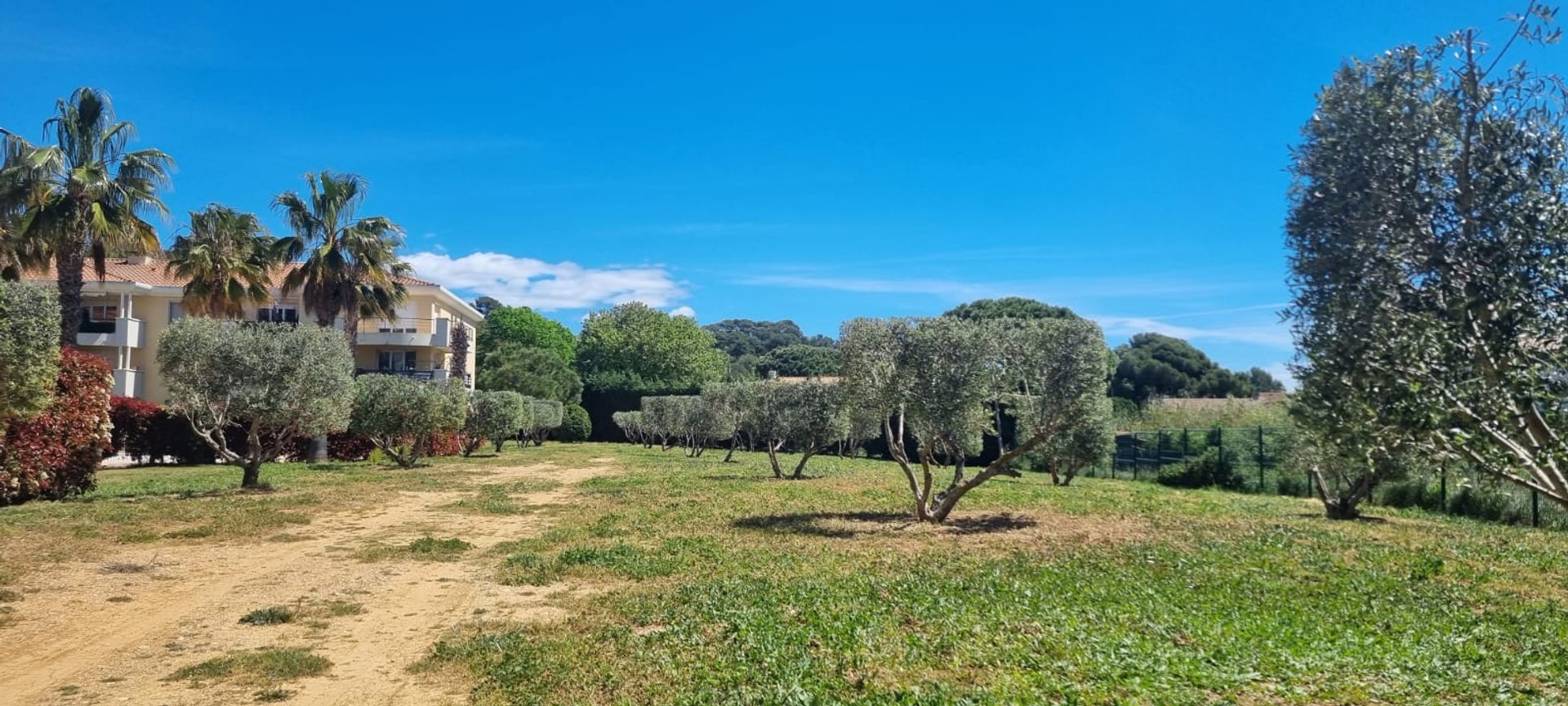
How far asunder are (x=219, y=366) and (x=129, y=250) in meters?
7.22

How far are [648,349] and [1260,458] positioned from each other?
169ft

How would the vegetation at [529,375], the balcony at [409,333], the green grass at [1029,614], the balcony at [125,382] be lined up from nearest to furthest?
1. the green grass at [1029,614]
2. the balcony at [125,382]
3. the balcony at [409,333]
4. the vegetation at [529,375]

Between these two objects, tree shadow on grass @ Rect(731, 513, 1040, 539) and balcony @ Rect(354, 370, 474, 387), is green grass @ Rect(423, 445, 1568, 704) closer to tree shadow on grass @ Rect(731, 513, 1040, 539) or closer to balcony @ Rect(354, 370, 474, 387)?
tree shadow on grass @ Rect(731, 513, 1040, 539)

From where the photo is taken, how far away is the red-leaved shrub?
50.2 feet

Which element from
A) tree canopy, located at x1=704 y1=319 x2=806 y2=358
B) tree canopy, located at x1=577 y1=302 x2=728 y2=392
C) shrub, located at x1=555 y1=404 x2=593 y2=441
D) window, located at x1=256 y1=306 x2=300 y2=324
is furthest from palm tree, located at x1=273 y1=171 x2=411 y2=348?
tree canopy, located at x1=704 y1=319 x2=806 y2=358

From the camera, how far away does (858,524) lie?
14.5 metres

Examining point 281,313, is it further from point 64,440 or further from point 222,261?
point 64,440

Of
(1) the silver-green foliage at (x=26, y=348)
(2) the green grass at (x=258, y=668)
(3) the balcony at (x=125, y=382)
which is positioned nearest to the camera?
(2) the green grass at (x=258, y=668)

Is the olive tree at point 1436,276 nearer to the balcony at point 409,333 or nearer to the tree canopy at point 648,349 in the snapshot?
the balcony at point 409,333

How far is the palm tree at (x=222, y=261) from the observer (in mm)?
25969

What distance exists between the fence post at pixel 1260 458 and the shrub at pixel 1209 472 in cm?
69

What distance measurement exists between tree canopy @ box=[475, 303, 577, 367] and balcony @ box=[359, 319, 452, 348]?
2873 cm

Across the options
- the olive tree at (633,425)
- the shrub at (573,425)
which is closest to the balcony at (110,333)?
the olive tree at (633,425)

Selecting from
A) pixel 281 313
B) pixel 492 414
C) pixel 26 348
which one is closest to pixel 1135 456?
pixel 492 414
